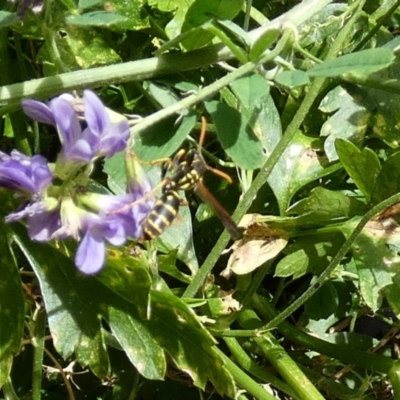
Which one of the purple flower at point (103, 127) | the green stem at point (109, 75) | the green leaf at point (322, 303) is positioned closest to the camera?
the purple flower at point (103, 127)

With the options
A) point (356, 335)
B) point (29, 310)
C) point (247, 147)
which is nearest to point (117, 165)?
point (247, 147)

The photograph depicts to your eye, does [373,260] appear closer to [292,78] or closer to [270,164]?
[270,164]

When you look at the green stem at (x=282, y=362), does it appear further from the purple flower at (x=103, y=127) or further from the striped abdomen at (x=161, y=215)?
the purple flower at (x=103, y=127)

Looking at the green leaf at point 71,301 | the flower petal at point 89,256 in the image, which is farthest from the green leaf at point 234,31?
the green leaf at point 71,301

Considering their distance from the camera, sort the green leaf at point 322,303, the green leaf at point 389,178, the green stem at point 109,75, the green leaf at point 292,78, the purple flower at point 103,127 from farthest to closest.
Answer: the green leaf at point 322,303 → the green leaf at point 389,178 → the green stem at point 109,75 → the green leaf at point 292,78 → the purple flower at point 103,127

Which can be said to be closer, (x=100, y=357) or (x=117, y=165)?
(x=117, y=165)

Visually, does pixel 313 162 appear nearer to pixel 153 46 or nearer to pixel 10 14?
pixel 153 46

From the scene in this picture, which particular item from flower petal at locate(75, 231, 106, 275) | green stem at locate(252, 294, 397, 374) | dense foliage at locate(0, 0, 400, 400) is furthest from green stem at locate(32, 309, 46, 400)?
flower petal at locate(75, 231, 106, 275)

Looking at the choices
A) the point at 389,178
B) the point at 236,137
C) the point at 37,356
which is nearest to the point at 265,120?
the point at 389,178

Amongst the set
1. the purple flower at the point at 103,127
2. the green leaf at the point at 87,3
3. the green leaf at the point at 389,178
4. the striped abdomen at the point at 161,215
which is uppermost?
A: the green leaf at the point at 87,3
